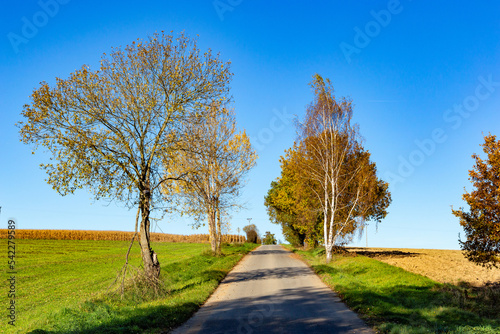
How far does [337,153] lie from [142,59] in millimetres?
19572

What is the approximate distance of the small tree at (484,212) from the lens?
19469 mm

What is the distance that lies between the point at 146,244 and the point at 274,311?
6.84m

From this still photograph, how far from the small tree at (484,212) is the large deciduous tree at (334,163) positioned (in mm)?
10677

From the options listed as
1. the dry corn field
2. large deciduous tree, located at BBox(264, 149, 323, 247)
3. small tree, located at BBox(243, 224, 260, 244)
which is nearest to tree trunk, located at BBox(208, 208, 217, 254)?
large deciduous tree, located at BBox(264, 149, 323, 247)

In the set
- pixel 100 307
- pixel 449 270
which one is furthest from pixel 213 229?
pixel 100 307

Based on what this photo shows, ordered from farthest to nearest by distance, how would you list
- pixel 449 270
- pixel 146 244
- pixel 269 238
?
pixel 269 238, pixel 449 270, pixel 146 244

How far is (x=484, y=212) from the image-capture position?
19.9 meters

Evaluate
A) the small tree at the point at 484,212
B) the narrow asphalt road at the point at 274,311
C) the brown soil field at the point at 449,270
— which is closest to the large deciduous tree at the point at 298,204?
the brown soil field at the point at 449,270

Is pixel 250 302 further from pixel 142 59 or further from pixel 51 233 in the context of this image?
pixel 51 233

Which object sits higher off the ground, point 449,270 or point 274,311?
point 274,311

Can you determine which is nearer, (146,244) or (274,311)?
(274,311)

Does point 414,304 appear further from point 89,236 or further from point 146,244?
point 89,236

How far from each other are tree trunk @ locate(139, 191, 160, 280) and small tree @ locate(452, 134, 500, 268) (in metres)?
16.6

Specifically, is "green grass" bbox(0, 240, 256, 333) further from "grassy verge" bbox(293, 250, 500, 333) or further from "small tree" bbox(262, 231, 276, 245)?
"small tree" bbox(262, 231, 276, 245)
